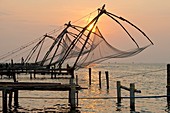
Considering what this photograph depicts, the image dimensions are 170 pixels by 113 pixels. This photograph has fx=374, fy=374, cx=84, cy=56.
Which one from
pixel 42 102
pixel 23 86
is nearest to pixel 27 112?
pixel 23 86

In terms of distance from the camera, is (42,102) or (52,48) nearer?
(42,102)

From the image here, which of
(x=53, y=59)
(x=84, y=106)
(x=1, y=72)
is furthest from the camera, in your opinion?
(x=53, y=59)

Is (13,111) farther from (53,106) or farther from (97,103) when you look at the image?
(97,103)

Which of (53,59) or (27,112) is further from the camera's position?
(53,59)

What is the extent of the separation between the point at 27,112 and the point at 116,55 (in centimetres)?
691

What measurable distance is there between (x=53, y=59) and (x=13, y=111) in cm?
1673

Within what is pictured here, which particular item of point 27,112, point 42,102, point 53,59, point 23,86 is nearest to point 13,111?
point 27,112

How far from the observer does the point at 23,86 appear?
19.5m

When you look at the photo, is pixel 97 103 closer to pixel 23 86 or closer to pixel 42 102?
pixel 42 102

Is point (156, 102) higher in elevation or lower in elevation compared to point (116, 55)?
lower

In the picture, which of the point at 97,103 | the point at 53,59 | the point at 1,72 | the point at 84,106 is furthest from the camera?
the point at 53,59

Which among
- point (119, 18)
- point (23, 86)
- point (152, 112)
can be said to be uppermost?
point (119, 18)

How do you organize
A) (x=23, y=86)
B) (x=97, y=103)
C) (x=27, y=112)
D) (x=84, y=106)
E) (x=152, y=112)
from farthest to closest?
(x=97, y=103) < (x=84, y=106) < (x=152, y=112) < (x=27, y=112) < (x=23, y=86)

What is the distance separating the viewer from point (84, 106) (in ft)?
80.5
